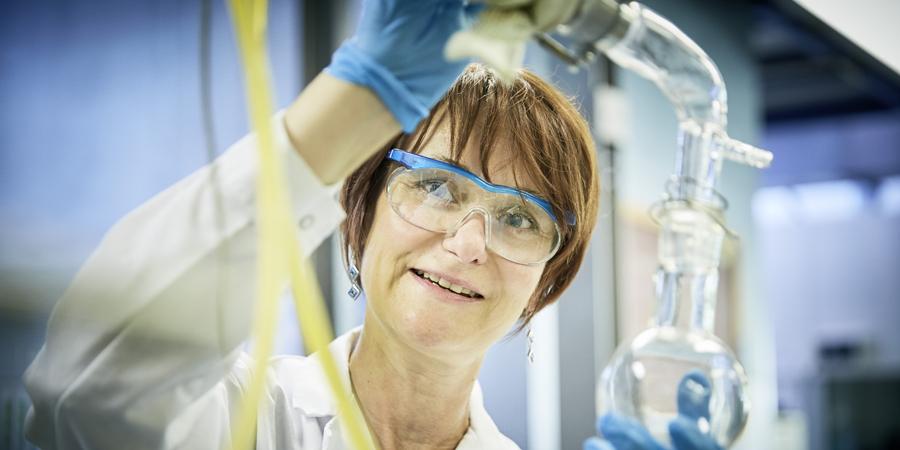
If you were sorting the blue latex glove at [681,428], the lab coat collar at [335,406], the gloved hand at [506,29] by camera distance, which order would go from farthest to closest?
the lab coat collar at [335,406] < the blue latex glove at [681,428] < the gloved hand at [506,29]

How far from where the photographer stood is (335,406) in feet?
3.45

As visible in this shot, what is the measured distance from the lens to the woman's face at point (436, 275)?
1058 millimetres

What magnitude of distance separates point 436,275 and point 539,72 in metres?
0.77

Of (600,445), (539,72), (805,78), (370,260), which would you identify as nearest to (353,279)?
(370,260)

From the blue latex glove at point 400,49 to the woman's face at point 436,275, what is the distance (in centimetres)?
34

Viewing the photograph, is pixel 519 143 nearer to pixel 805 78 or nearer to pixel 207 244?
pixel 207 244

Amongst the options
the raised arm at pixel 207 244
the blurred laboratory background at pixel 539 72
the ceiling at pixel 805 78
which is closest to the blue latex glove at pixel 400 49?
the raised arm at pixel 207 244

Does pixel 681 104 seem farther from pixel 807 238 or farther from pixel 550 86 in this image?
pixel 807 238

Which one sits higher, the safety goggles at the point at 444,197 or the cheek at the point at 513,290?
the safety goggles at the point at 444,197

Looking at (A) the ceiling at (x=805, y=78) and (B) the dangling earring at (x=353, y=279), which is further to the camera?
(A) the ceiling at (x=805, y=78)

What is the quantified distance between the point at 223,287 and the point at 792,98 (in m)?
6.25

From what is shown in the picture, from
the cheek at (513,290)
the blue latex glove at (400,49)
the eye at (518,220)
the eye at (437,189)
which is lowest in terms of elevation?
the cheek at (513,290)

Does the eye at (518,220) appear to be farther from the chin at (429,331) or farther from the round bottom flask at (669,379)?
the round bottom flask at (669,379)

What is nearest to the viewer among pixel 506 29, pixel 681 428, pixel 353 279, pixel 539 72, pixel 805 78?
pixel 506 29
